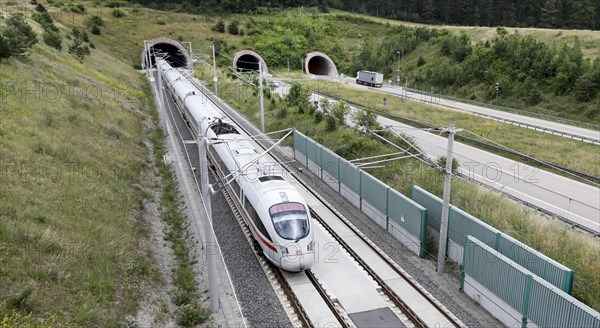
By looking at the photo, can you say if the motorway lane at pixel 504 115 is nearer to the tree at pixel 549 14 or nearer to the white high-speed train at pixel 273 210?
the white high-speed train at pixel 273 210

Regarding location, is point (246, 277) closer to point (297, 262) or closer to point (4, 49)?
point (297, 262)

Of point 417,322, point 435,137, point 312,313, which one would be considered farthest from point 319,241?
point 435,137

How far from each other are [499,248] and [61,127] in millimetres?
23363

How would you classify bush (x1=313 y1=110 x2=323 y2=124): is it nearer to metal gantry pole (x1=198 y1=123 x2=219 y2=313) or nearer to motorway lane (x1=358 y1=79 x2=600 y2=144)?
motorway lane (x1=358 y1=79 x2=600 y2=144)

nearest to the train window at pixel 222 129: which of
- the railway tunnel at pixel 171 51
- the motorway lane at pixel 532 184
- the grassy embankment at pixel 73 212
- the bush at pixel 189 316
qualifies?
the grassy embankment at pixel 73 212

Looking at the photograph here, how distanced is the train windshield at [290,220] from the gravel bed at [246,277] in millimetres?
2181

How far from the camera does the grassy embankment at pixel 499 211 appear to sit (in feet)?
50.7

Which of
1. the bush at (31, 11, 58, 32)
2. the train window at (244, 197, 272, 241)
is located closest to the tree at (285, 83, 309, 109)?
the train window at (244, 197, 272, 241)

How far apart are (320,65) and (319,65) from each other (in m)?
0.32

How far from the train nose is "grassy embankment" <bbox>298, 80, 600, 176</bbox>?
10.4m

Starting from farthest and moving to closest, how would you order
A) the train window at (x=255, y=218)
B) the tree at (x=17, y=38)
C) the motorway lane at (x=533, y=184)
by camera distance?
the tree at (x=17, y=38)
the motorway lane at (x=533, y=184)
the train window at (x=255, y=218)

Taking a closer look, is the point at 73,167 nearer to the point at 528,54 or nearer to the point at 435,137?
the point at 435,137

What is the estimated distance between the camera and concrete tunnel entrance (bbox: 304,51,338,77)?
84.5 meters

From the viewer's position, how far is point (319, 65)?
9019 centimetres
